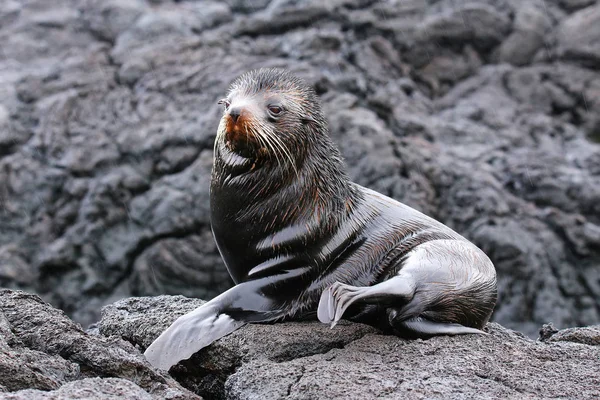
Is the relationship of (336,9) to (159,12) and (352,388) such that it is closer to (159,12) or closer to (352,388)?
(159,12)

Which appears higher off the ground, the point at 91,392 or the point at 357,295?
the point at 91,392

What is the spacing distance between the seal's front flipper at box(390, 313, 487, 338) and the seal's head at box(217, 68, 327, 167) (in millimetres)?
1141

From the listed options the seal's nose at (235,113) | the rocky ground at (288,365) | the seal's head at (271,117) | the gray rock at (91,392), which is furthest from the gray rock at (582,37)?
the gray rock at (91,392)

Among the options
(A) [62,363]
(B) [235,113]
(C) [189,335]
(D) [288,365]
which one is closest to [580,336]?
(D) [288,365]

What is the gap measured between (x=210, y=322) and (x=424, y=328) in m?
1.23

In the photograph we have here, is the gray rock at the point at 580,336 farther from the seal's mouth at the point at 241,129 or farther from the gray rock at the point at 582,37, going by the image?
the gray rock at the point at 582,37

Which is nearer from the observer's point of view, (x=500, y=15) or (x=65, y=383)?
(x=65, y=383)

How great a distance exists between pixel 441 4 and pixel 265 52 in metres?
3.37

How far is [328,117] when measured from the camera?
10.6 m

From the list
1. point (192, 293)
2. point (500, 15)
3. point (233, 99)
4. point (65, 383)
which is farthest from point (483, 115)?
point (65, 383)

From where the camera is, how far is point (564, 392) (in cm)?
388

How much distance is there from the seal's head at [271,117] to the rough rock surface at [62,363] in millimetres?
1349

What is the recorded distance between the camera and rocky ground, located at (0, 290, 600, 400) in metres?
3.64

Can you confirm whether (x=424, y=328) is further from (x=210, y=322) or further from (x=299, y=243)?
(x=210, y=322)
